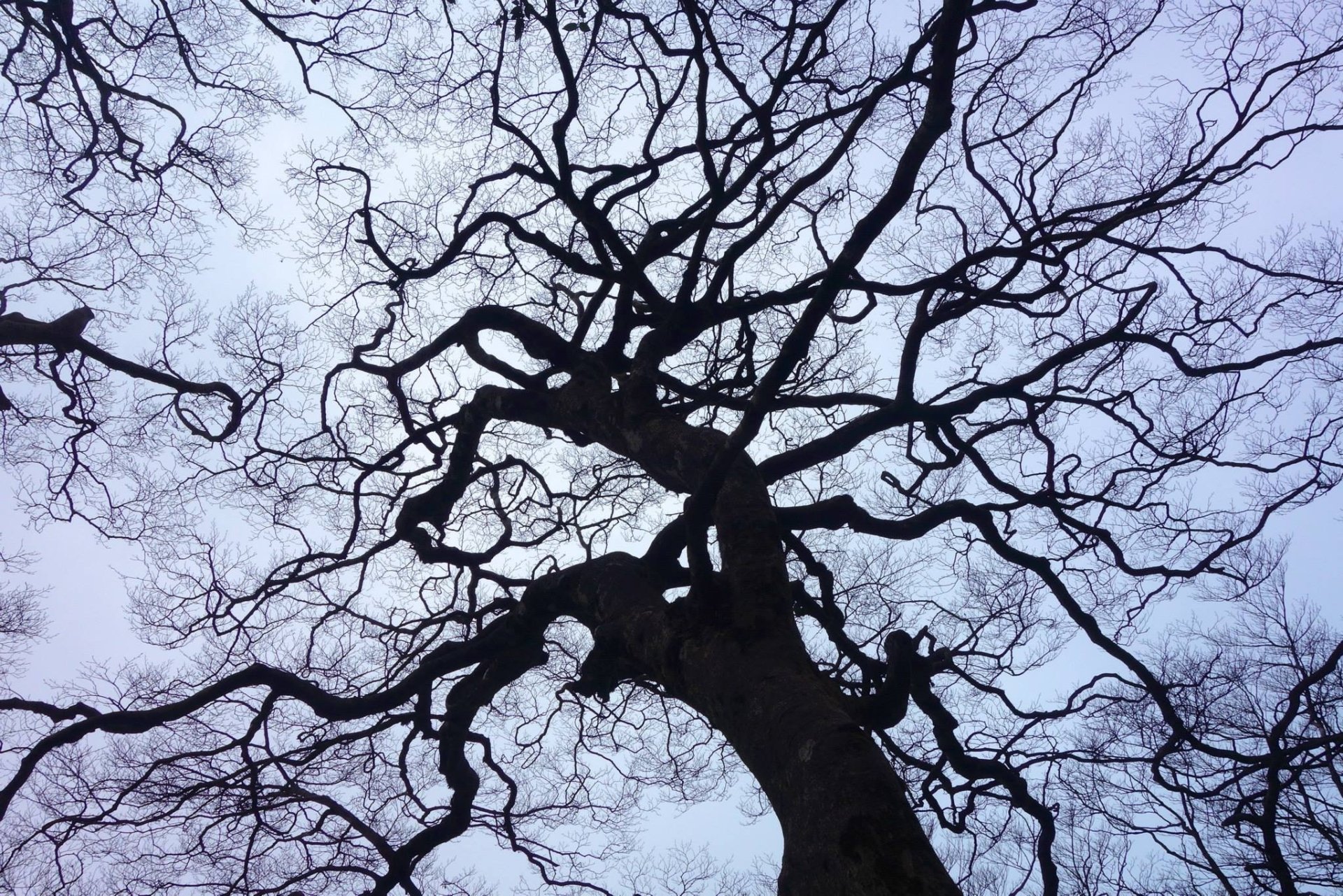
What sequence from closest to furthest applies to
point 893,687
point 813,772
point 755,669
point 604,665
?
point 813,772, point 893,687, point 755,669, point 604,665

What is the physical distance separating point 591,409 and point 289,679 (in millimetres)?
2280

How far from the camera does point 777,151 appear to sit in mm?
4891

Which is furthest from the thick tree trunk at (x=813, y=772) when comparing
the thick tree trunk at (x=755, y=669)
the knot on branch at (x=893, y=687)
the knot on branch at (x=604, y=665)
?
the knot on branch at (x=604, y=665)

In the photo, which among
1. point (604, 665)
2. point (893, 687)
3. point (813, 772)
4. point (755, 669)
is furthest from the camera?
point (604, 665)

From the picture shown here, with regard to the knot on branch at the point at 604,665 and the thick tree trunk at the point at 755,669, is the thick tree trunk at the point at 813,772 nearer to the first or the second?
the thick tree trunk at the point at 755,669

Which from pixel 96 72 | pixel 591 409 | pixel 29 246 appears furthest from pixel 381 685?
pixel 96 72

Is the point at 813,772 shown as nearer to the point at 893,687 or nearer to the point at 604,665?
the point at 893,687

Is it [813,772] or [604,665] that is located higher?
[604,665]

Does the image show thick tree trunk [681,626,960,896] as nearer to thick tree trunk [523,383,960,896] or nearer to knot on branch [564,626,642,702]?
thick tree trunk [523,383,960,896]

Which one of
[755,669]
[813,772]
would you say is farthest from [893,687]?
[813,772]

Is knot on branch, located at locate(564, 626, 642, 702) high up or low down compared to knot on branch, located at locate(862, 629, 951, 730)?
up

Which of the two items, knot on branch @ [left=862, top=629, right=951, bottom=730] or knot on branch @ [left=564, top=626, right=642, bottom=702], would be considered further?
knot on branch @ [left=564, top=626, right=642, bottom=702]

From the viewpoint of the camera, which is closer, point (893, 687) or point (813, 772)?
point (813, 772)

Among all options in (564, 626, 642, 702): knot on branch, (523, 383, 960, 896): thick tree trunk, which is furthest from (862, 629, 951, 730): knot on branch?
(564, 626, 642, 702): knot on branch
